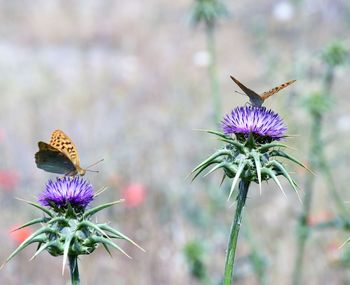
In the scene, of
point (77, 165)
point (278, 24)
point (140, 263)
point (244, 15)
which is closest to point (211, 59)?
point (140, 263)

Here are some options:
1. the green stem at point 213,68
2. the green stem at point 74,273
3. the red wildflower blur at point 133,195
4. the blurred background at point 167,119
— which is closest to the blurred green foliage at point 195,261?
the blurred background at point 167,119

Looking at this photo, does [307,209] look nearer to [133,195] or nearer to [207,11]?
[133,195]

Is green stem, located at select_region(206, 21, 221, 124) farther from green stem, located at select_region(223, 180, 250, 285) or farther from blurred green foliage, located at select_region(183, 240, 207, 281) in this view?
green stem, located at select_region(223, 180, 250, 285)

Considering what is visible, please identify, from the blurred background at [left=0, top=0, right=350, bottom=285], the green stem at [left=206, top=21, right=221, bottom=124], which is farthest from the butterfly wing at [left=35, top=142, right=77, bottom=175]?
the green stem at [left=206, top=21, right=221, bottom=124]

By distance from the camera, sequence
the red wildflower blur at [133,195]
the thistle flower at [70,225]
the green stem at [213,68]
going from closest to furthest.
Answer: the thistle flower at [70,225] → the green stem at [213,68] → the red wildflower blur at [133,195]

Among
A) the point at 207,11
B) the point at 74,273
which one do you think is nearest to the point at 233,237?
Result: the point at 74,273

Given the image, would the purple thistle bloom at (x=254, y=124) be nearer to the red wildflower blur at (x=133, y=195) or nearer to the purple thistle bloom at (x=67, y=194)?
the purple thistle bloom at (x=67, y=194)
